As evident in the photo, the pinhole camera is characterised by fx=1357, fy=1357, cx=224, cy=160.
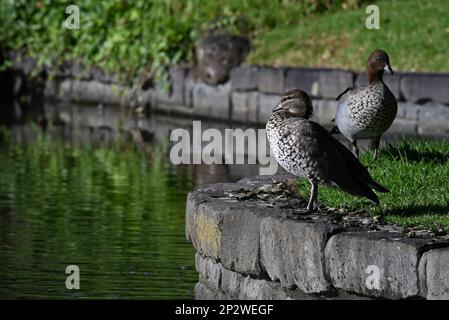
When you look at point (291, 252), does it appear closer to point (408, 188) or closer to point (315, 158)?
point (315, 158)

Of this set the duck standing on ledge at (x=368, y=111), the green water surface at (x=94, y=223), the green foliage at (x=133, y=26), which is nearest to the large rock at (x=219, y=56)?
the green foliage at (x=133, y=26)

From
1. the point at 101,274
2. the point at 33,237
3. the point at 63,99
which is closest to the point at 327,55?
the point at 63,99

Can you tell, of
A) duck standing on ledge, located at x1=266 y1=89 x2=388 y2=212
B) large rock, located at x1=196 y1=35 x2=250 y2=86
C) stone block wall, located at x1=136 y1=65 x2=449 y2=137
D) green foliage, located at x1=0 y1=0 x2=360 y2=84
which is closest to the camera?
duck standing on ledge, located at x1=266 y1=89 x2=388 y2=212

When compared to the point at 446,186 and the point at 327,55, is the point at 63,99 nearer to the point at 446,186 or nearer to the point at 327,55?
the point at 327,55

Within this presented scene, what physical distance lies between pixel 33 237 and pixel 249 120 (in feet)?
25.6

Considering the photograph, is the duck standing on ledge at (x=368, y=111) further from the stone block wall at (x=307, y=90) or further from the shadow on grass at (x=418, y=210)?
the stone block wall at (x=307, y=90)

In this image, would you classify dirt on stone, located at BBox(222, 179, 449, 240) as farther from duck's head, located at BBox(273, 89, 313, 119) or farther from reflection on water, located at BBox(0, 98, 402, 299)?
reflection on water, located at BBox(0, 98, 402, 299)

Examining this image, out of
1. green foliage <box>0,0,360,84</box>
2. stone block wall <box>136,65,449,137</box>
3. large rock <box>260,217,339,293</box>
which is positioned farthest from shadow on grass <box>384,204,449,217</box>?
green foliage <box>0,0,360,84</box>

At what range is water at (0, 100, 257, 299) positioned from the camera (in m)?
8.45

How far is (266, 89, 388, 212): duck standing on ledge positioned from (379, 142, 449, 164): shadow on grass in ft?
3.78

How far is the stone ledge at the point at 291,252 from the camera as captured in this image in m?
6.24

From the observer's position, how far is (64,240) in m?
9.79

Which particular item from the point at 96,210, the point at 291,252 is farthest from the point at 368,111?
the point at 96,210

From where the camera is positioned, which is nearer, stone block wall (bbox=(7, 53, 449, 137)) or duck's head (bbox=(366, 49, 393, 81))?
duck's head (bbox=(366, 49, 393, 81))
